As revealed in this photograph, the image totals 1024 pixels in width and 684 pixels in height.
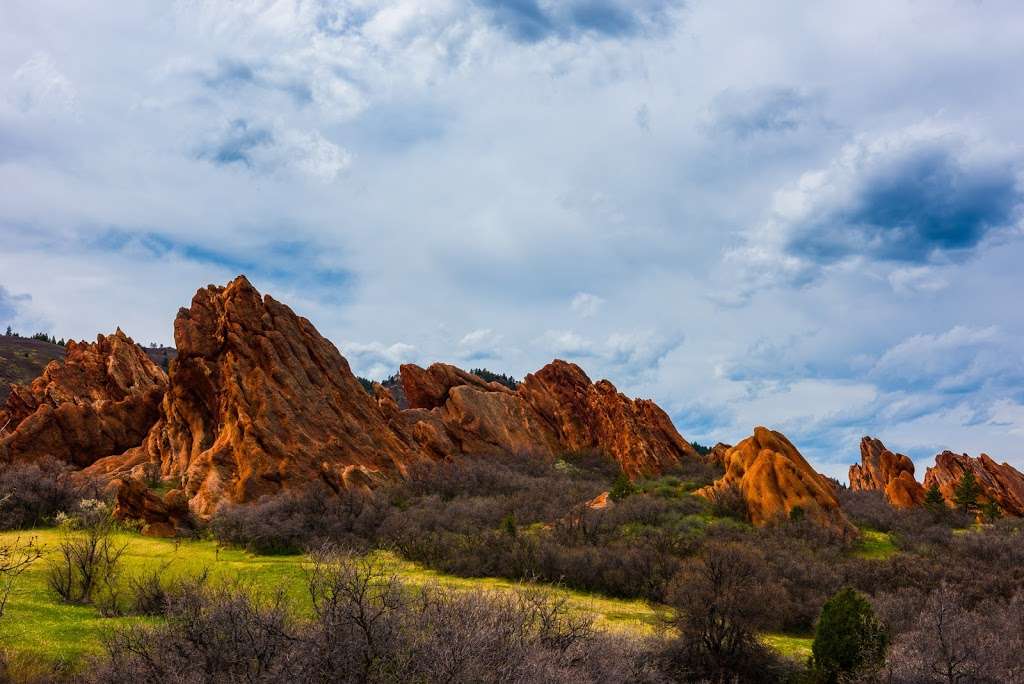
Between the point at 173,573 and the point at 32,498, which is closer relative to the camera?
the point at 173,573

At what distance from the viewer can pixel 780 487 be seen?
3981 cm

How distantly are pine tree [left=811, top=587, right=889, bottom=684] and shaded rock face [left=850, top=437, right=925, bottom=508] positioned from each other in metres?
37.3

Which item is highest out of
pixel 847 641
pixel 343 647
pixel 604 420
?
pixel 604 420

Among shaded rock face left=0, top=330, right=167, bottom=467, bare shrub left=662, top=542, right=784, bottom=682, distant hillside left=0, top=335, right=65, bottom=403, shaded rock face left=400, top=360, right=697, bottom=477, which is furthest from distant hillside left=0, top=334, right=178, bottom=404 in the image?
bare shrub left=662, top=542, right=784, bottom=682

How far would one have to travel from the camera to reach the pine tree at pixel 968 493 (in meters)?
54.5

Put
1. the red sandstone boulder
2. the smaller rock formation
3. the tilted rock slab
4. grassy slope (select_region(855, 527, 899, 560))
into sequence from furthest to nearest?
1. the red sandstone boulder
2. the tilted rock slab
3. the smaller rock formation
4. grassy slope (select_region(855, 527, 899, 560))

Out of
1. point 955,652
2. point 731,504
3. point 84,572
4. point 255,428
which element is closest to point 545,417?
point 255,428

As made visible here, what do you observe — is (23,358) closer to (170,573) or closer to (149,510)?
(149,510)

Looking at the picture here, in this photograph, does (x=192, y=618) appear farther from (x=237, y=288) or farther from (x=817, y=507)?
(x=237, y=288)

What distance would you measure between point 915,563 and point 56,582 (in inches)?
1436

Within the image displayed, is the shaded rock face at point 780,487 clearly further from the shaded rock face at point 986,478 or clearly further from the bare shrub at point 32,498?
the bare shrub at point 32,498

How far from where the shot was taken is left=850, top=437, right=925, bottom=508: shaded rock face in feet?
176

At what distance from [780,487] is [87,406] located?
58640mm

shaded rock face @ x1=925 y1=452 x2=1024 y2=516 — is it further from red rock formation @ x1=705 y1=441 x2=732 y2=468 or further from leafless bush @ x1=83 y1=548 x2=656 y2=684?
leafless bush @ x1=83 y1=548 x2=656 y2=684
